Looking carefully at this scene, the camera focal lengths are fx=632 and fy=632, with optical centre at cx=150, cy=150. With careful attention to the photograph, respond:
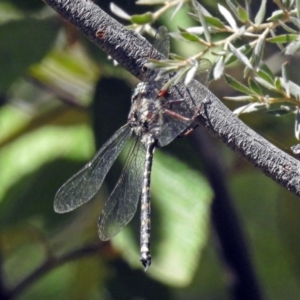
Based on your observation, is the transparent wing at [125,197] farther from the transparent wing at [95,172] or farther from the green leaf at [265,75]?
the green leaf at [265,75]

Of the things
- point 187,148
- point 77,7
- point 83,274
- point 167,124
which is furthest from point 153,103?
point 83,274

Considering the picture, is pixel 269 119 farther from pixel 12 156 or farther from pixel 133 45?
pixel 133 45

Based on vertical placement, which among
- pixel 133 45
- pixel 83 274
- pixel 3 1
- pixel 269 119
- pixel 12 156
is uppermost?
pixel 133 45

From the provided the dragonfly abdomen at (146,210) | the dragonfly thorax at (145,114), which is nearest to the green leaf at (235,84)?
the dragonfly thorax at (145,114)

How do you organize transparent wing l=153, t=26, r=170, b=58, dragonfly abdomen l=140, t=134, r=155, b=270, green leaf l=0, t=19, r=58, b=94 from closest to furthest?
transparent wing l=153, t=26, r=170, b=58
dragonfly abdomen l=140, t=134, r=155, b=270
green leaf l=0, t=19, r=58, b=94

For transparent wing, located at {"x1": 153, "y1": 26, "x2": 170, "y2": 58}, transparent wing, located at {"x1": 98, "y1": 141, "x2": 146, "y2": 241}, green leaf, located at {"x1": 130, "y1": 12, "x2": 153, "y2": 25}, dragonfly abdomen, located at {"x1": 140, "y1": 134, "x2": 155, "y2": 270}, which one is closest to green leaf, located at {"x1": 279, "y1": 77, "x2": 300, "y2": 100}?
green leaf, located at {"x1": 130, "y1": 12, "x2": 153, "y2": 25}

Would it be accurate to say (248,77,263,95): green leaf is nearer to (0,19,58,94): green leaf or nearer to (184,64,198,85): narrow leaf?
(184,64,198,85): narrow leaf
